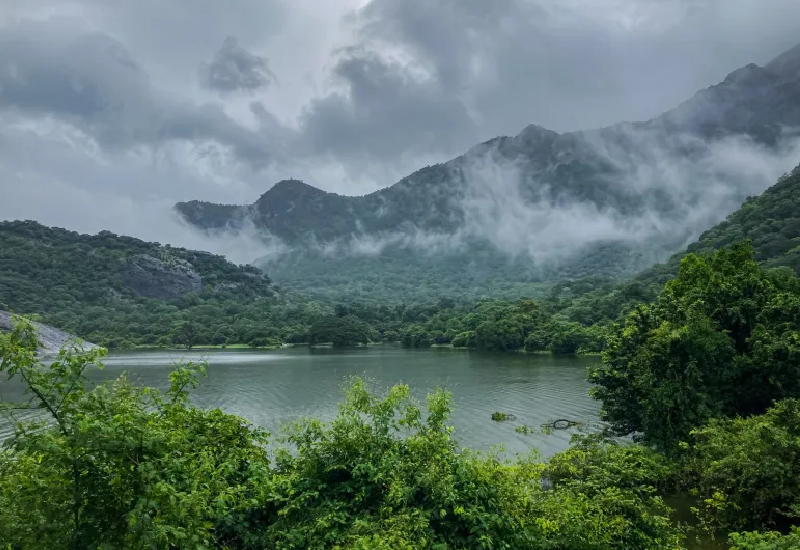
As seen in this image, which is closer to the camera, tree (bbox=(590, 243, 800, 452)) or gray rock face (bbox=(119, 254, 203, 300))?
tree (bbox=(590, 243, 800, 452))

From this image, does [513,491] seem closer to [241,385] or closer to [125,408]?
[125,408]

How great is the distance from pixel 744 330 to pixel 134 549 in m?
29.4

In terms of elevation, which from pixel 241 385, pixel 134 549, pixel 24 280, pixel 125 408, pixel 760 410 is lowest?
pixel 241 385

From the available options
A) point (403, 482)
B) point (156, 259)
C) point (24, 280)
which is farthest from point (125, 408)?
point (156, 259)

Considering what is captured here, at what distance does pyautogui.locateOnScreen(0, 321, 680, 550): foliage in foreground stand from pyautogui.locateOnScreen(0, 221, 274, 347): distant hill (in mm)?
126266

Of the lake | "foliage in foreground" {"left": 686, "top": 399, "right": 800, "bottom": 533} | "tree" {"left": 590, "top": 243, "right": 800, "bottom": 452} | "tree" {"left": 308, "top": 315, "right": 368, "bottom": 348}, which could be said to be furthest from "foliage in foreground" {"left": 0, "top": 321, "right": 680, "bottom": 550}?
"tree" {"left": 308, "top": 315, "right": 368, "bottom": 348}

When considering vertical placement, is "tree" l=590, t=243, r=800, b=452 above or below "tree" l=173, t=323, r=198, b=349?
above

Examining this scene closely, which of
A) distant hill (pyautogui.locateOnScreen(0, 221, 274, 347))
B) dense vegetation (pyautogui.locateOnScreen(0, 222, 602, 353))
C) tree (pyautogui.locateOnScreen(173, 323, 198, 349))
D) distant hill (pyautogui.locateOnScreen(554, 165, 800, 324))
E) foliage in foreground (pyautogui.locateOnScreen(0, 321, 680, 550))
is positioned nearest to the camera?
foliage in foreground (pyautogui.locateOnScreen(0, 321, 680, 550))

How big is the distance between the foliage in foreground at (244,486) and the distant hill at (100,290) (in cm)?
12627

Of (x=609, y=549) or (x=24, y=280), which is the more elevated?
(x=24, y=280)

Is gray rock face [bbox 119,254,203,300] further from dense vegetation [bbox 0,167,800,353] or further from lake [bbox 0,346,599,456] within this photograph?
lake [bbox 0,346,599,456]

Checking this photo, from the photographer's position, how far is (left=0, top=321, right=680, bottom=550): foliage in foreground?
213 inches

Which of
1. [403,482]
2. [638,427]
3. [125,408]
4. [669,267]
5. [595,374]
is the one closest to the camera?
[125,408]

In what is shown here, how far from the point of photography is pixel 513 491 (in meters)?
10.9
